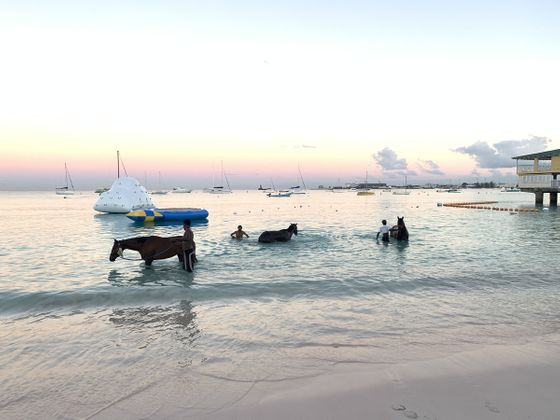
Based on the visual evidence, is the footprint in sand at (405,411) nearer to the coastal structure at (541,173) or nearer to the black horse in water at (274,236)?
the black horse in water at (274,236)

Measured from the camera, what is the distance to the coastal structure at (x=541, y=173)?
51.8m

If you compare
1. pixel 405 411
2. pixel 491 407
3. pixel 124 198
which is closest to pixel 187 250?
pixel 405 411

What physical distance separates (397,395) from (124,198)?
54.9 metres

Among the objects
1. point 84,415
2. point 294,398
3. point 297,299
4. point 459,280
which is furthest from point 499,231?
point 84,415

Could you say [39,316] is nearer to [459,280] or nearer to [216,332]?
[216,332]

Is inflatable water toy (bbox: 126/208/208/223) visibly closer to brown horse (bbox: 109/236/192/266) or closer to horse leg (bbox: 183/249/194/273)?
brown horse (bbox: 109/236/192/266)

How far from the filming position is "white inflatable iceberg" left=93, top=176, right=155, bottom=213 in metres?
54.4

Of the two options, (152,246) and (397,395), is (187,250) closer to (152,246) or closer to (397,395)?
(152,246)

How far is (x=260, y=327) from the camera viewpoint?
29.0ft

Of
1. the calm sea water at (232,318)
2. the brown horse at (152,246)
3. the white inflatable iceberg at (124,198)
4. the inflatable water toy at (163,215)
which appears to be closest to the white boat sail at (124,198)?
the white inflatable iceberg at (124,198)

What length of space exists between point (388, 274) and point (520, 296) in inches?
174

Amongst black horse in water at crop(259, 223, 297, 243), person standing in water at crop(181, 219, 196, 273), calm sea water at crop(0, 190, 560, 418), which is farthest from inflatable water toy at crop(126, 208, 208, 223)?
person standing in water at crop(181, 219, 196, 273)

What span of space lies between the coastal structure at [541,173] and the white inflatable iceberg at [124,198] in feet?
177

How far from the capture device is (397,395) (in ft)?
17.7
